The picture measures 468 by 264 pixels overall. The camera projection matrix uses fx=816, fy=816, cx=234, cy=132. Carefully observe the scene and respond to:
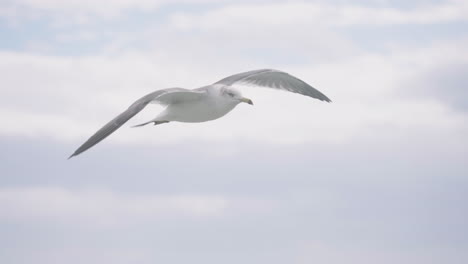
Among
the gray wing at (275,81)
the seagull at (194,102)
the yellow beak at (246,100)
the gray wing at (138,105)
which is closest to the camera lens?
the gray wing at (138,105)

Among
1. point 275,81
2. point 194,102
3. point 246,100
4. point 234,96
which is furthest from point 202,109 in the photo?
point 275,81

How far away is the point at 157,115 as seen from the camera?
17.5 metres

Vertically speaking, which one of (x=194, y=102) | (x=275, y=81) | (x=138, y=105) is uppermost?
(x=275, y=81)

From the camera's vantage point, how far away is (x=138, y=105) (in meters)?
15.0

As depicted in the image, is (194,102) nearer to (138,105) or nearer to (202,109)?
(202,109)

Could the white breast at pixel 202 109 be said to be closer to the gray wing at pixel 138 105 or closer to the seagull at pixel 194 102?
the seagull at pixel 194 102

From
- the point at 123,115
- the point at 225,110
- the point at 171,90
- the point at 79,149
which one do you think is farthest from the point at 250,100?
the point at 79,149

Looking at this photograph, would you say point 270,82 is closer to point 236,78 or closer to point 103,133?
point 236,78

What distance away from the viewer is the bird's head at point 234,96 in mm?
16812

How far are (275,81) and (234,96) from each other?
3777 mm

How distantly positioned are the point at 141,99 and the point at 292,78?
20.9 ft

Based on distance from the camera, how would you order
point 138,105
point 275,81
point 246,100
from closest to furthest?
point 138,105
point 246,100
point 275,81

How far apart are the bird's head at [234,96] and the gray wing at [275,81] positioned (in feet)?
6.46

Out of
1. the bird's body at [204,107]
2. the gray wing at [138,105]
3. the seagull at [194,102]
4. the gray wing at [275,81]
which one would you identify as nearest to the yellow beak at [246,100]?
the seagull at [194,102]
